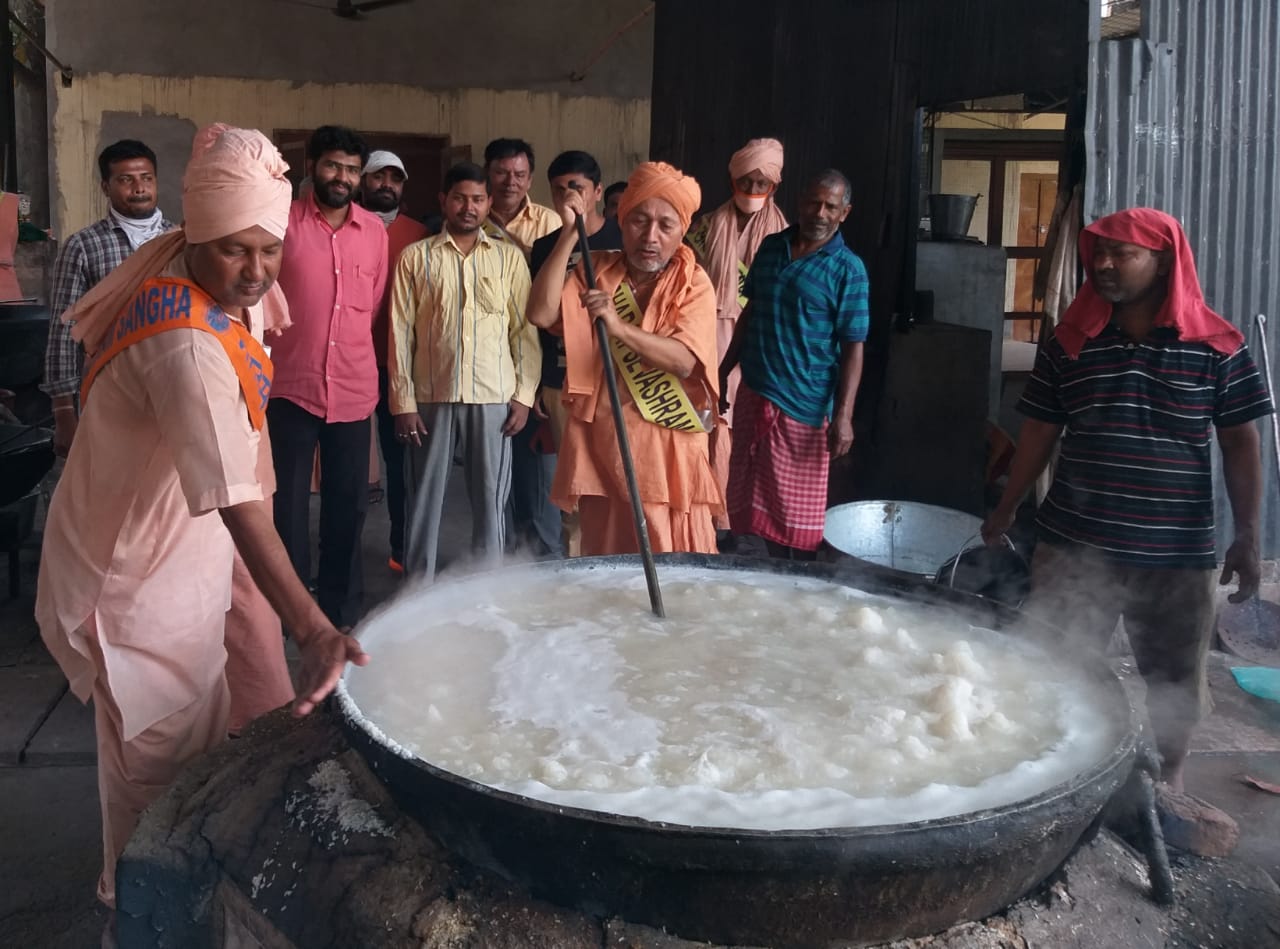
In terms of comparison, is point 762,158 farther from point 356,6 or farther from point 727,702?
point 356,6

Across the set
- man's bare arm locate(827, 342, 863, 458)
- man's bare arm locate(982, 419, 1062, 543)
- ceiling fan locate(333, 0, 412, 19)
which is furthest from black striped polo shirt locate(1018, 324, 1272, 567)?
ceiling fan locate(333, 0, 412, 19)

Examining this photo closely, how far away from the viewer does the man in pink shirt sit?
4172 millimetres

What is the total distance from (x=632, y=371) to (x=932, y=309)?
296 centimetres

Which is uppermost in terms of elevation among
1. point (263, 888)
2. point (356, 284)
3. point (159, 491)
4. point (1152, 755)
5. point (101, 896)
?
point (356, 284)

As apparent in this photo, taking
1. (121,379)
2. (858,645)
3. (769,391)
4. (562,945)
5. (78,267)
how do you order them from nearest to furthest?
(562,945), (121,379), (858,645), (78,267), (769,391)

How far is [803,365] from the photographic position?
14.8ft

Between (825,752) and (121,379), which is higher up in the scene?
(121,379)

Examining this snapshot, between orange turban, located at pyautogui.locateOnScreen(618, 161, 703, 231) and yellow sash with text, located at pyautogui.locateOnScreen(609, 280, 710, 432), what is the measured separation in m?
0.30

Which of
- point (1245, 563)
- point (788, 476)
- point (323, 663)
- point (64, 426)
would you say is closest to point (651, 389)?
point (788, 476)

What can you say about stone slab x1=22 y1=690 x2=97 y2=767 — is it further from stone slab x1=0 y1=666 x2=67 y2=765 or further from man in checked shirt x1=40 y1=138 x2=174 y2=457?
A: man in checked shirt x1=40 y1=138 x2=174 y2=457

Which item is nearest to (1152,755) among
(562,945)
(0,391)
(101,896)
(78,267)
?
(562,945)

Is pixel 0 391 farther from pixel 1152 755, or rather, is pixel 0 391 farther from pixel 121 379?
pixel 1152 755

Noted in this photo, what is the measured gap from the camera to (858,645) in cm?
233

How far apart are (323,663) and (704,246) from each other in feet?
13.2
